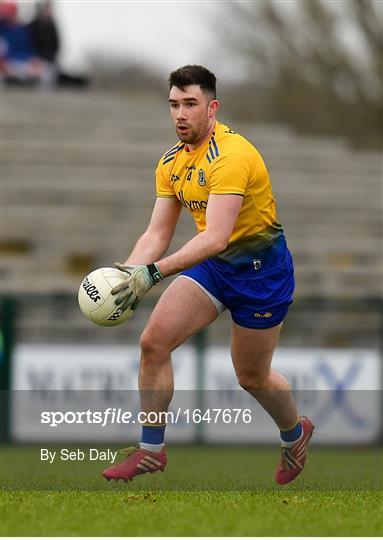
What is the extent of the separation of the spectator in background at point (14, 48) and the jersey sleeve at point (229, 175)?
1558 centimetres

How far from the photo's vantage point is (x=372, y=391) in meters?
15.0

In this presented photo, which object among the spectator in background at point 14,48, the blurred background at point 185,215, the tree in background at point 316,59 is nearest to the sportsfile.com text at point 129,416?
the blurred background at point 185,215

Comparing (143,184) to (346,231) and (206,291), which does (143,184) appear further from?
(206,291)

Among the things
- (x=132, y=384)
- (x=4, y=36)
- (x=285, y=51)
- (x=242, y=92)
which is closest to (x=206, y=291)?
(x=132, y=384)

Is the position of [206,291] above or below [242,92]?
above

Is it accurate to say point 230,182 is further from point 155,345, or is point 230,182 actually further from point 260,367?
point 260,367

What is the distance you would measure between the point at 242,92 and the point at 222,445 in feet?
73.0

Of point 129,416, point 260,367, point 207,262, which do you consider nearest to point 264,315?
point 260,367

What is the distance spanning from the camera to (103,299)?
7656 mm

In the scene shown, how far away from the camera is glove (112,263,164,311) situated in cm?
761

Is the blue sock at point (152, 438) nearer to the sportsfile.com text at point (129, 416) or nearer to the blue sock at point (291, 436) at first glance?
the blue sock at point (291, 436)

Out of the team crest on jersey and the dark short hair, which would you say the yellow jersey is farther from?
the dark short hair

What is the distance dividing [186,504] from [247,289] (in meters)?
1.34

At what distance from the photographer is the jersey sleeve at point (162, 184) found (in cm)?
811
